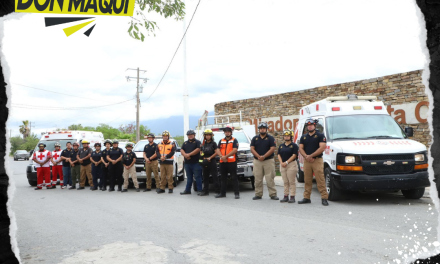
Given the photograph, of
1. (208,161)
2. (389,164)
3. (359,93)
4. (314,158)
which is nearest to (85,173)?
(208,161)

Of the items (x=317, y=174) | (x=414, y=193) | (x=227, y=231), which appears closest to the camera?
(x=227, y=231)

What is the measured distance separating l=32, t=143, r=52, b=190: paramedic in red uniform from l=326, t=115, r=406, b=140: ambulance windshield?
10066 millimetres

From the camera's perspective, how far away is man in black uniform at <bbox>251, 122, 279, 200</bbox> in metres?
8.65

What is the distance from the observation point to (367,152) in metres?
6.94

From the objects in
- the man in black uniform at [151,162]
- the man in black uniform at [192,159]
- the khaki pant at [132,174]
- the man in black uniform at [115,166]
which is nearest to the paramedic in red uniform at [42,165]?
the man in black uniform at [115,166]

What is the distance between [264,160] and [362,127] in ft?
8.30

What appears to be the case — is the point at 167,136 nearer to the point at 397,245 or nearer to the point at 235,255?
the point at 235,255

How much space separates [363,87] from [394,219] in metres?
8.40

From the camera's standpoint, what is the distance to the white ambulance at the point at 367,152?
6.84 m

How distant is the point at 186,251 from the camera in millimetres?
4344

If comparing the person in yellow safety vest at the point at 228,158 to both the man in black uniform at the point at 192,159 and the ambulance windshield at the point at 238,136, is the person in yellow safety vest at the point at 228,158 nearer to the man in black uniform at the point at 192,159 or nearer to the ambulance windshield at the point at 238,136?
the man in black uniform at the point at 192,159

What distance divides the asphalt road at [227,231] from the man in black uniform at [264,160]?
33 cm

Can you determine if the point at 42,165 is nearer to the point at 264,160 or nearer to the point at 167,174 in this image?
the point at 167,174

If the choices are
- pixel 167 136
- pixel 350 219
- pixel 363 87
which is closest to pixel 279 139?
pixel 363 87
